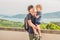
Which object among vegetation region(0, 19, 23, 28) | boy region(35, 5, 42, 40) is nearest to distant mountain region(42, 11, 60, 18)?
boy region(35, 5, 42, 40)

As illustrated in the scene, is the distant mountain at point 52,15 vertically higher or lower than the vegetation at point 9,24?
higher

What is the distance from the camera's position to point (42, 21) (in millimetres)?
2799

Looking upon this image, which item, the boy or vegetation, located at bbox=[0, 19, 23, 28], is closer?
the boy

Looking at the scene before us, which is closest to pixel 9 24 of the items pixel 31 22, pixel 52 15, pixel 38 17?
pixel 31 22

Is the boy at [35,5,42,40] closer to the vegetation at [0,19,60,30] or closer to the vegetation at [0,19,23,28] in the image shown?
the vegetation at [0,19,60,30]

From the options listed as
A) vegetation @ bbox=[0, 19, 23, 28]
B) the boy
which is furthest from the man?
vegetation @ bbox=[0, 19, 23, 28]

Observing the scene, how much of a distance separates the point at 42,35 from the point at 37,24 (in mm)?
183

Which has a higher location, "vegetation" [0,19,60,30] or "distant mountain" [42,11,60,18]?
"distant mountain" [42,11,60,18]

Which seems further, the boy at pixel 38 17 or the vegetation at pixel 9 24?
the vegetation at pixel 9 24

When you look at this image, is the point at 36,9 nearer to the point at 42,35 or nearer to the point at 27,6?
the point at 27,6

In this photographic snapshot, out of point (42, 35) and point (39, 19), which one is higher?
point (39, 19)

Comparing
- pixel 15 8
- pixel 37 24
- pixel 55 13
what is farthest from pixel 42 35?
pixel 15 8

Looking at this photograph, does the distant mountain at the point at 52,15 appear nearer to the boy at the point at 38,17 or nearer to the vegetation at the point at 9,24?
the boy at the point at 38,17

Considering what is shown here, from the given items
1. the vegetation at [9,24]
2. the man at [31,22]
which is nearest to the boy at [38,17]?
the man at [31,22]
